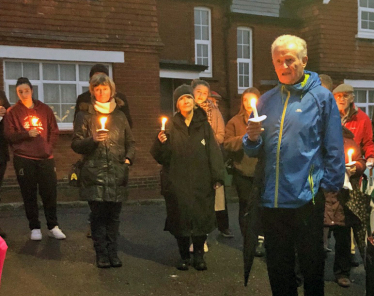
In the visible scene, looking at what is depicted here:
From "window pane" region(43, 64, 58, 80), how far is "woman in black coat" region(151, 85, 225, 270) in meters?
7.65

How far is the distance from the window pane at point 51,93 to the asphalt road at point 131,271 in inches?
A: 224

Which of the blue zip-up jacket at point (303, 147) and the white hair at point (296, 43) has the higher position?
the white hair at point (296, 43)

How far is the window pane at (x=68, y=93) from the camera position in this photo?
12.2 meters

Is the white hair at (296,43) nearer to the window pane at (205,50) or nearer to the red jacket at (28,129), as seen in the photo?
the red jacket at (28,129)

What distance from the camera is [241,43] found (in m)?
17.8

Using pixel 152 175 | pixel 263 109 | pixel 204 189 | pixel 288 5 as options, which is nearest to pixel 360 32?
pixel 288 5

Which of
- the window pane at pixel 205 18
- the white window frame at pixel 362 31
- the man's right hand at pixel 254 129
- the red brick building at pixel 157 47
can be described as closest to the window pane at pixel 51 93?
the red brick building at pixel 157 47

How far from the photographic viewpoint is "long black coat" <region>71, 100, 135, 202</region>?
16.4ft

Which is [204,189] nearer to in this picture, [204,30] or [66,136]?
[66,136]

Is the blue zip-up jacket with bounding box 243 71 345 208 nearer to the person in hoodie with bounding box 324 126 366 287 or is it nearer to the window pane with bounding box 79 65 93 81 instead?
the person in hoodie with bounding box 324 126 366 287

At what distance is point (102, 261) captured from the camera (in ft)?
16.8

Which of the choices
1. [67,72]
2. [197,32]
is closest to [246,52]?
[197,32]

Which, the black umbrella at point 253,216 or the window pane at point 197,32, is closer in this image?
the black umbrella at point 253,216

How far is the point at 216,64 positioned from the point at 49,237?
11.7m
